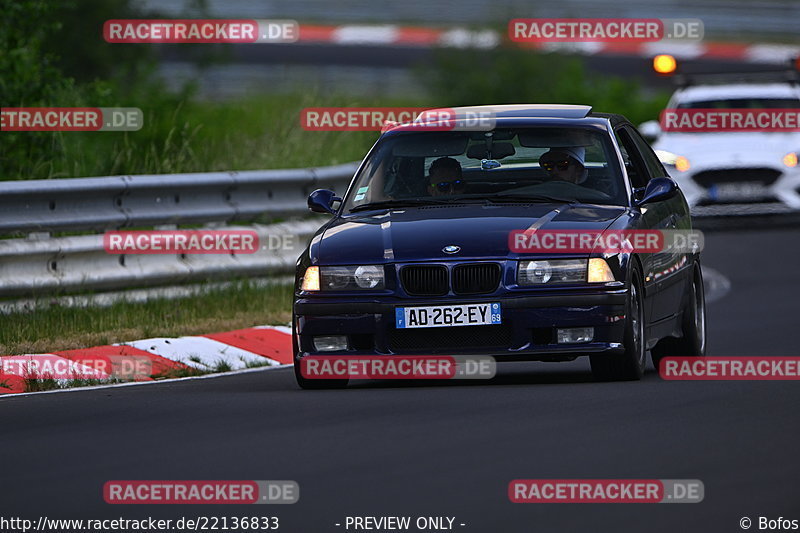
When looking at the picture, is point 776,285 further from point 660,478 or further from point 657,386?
point 660,478

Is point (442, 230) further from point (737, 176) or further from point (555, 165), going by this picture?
point (737, 176)

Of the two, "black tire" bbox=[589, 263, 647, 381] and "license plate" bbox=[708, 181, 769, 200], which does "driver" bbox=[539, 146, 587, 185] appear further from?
"license plate" bbox=[708, 181, 769, 200]

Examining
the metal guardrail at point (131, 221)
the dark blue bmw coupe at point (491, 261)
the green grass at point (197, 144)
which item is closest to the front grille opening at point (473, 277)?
the dark blue bmw coupe at point (491, 261)

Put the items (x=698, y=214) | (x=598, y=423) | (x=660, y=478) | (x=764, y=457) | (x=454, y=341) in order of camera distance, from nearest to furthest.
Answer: (x=660, y=478)
(x=764, y=457)
(x=598, y=423)
(x=454, y=341)
(x=698, y=214)

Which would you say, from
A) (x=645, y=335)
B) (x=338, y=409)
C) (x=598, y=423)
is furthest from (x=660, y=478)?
(x=645, y=335)

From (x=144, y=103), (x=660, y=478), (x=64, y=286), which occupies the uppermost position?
(x=144, y=103)

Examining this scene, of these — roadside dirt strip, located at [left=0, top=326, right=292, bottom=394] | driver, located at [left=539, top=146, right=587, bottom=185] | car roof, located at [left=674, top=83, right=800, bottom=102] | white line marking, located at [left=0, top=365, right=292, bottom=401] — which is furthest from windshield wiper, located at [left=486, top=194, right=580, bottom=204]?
car roof, located at [left=674, top=83, right=800, bottom=102]

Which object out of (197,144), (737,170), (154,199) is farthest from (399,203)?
(737,170)

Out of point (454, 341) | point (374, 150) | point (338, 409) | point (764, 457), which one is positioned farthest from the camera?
point (374, 150)

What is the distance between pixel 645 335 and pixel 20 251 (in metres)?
4.66

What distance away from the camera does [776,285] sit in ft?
58.6

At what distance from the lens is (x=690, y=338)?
1207cm

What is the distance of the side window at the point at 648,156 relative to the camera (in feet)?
40.3

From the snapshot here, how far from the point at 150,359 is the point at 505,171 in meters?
2.56
